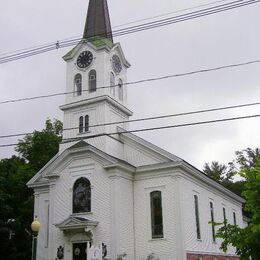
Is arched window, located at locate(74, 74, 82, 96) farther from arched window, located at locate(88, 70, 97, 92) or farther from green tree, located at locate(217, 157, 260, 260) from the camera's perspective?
green tree, located at locate(217, 157, 260, 260)

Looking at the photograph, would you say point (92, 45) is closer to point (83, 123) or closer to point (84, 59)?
point (84, 59)

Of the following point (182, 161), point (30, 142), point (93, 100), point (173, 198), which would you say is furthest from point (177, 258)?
point (30, 142)

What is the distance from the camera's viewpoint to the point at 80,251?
100 ft

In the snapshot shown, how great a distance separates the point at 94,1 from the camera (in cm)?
3875

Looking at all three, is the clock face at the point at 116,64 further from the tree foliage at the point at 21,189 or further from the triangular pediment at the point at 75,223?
the tree foliage at the point at 21,189

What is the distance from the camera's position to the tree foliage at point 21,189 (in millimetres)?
38625

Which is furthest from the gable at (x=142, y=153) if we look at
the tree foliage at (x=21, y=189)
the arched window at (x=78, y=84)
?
the tree foliage at (x=21, y=189)

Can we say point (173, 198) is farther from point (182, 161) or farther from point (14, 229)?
point (14, 229)

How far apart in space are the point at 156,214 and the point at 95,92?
30.7 feet

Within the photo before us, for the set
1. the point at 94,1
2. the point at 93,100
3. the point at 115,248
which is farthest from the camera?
the point at 94,1

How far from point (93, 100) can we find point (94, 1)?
963 cm

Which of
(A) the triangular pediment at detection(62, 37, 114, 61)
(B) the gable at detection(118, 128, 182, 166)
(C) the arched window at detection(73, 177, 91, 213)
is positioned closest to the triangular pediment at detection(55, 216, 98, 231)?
(C) the arched window at detection(73, 177, 91, 213)

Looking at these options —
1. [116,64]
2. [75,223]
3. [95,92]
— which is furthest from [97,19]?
[75,223]

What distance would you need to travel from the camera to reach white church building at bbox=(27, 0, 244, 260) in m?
30.1
